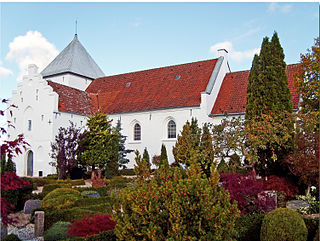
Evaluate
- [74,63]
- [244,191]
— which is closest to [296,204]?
[244,191]

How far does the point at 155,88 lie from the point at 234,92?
6884 millimetres

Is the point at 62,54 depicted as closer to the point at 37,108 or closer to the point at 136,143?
the point at 37,108

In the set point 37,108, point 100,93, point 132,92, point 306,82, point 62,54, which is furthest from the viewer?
point 62,54

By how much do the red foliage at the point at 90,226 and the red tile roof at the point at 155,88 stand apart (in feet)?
54.3

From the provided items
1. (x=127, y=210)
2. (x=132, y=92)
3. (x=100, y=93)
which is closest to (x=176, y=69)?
(x=132, y=92)

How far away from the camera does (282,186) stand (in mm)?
11094

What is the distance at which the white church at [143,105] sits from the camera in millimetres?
22844

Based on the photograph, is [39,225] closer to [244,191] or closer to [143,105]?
[244,191]

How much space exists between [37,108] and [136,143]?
8.56 meters

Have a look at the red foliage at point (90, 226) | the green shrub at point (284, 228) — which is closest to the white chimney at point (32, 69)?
the red foliage at point (90, 226)

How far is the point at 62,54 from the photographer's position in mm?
33500

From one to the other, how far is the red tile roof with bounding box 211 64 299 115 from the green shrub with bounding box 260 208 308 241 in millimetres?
15697

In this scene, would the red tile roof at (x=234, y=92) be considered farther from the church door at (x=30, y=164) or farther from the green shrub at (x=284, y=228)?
the green shrub at (x=284, y=228)

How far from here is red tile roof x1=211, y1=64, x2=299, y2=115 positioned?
860 inches
